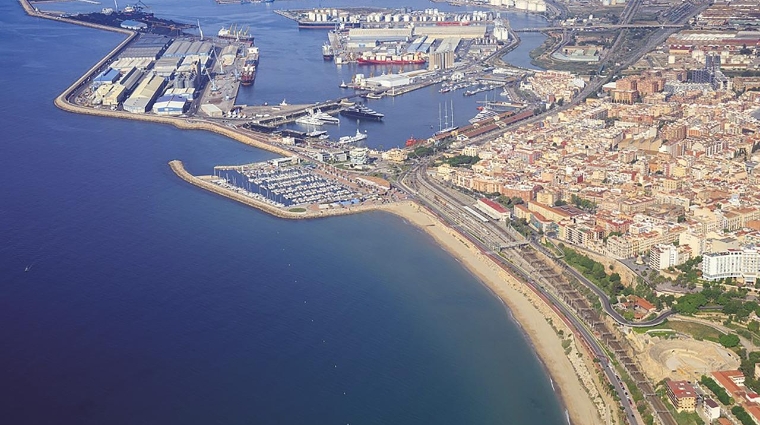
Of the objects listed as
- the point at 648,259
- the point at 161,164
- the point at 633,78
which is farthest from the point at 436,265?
the point at 633,78

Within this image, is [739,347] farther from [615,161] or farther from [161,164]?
[161,164]

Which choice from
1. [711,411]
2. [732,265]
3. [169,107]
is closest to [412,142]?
[169,107]

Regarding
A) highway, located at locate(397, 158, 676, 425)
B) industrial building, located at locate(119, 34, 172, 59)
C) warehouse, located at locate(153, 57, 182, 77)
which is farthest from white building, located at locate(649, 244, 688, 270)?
industrial building, located at locate(119, 34, 172, 59)

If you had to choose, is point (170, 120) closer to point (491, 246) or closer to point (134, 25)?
point (491, 246)

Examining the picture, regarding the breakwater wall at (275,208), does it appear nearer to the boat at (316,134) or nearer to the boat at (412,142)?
the boat at (412,142)

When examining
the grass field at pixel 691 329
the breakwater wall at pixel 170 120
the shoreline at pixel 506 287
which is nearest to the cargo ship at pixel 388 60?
the breakwater wall at pixel 170 120
